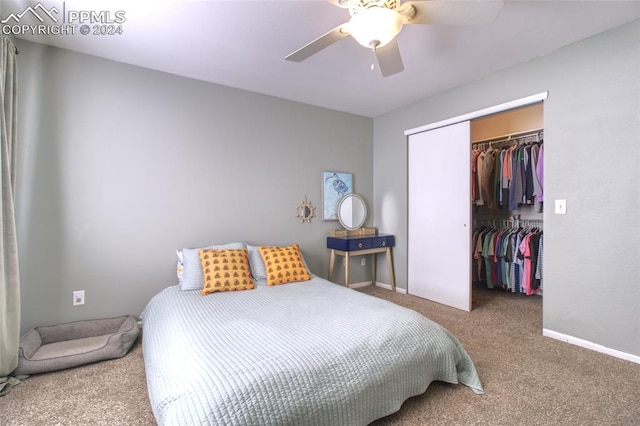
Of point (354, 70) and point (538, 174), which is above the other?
point (354, 70)

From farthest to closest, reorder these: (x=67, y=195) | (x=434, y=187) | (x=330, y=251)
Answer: (x=330, y=251)
(x=434, y=187)
(x=67, y=195)

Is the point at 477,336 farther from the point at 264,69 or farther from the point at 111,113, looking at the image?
the point at 111,113

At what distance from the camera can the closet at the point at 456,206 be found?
10.3 feet

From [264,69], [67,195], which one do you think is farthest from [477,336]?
[67,195]

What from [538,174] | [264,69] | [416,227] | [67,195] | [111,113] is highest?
[264,69]

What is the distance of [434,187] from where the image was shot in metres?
3.47

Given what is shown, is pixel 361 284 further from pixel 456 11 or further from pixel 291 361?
pixel 456 11

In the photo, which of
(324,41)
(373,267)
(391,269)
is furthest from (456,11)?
(373,267)

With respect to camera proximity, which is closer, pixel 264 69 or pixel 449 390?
pixel 449 390

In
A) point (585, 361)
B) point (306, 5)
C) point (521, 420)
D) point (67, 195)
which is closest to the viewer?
point (521, 420)

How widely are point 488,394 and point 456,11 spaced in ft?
6.95

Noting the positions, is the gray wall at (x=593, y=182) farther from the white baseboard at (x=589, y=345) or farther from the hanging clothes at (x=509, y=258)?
the hanging clothes at (x=509, y=258)

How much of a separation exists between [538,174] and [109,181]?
422 centimetres

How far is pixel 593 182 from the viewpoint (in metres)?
2.27
